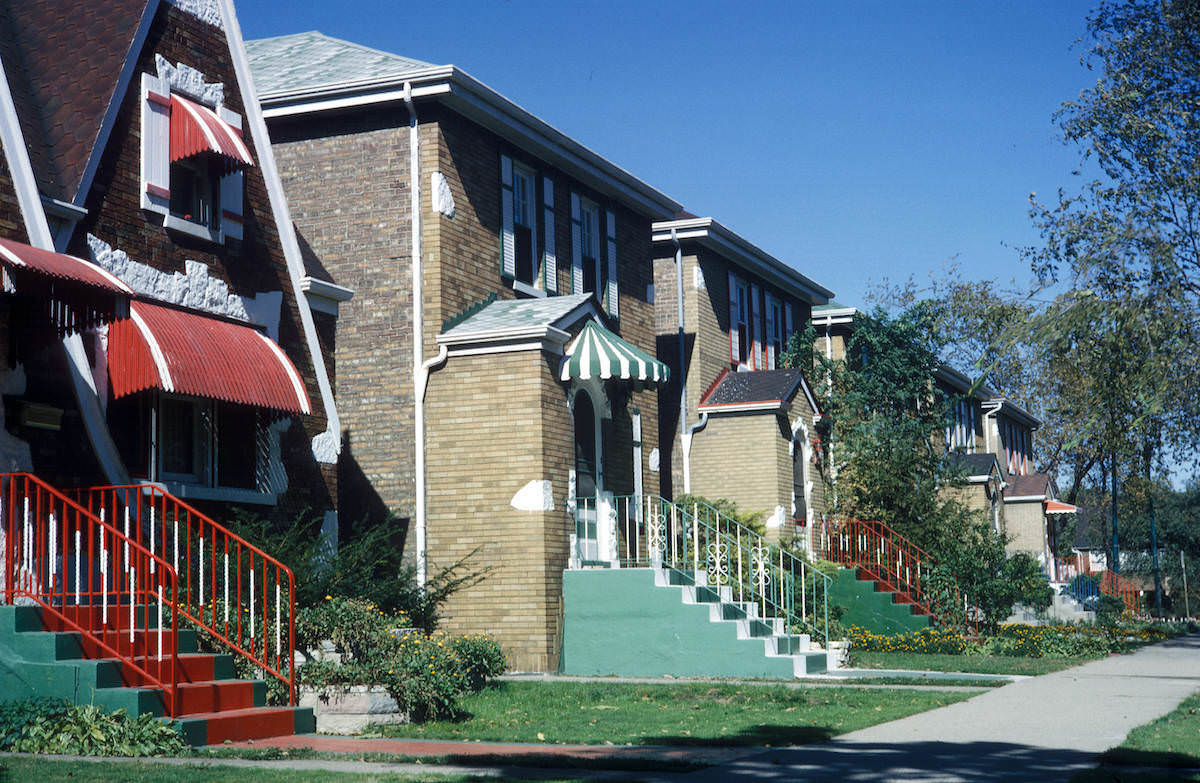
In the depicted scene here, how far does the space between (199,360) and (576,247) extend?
993 centimetres

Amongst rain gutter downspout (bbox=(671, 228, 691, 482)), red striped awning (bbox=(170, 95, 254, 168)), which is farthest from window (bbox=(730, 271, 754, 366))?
red striped awning (bbox=(170, 95, 254, 168))

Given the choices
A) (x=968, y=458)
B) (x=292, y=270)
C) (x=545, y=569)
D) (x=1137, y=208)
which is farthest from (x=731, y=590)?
(x=968, y=458)

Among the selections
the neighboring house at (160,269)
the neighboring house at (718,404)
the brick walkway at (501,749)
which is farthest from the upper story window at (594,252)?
the brick walkway at (501,749)

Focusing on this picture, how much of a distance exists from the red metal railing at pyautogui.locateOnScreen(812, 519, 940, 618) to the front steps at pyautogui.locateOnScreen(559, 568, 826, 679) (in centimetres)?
671

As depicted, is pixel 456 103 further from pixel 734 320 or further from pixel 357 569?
pixel 734 320

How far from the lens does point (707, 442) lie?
25844mm

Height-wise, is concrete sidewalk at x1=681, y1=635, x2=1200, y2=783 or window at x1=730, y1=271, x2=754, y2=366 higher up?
window at x1=730, y1=271, x2=754, y2=366

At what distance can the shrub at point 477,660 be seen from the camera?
45.8 ft

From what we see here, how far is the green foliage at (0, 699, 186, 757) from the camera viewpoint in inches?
367

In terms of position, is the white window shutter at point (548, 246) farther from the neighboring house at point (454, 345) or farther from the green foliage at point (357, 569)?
the green foliage at point (357, 569)

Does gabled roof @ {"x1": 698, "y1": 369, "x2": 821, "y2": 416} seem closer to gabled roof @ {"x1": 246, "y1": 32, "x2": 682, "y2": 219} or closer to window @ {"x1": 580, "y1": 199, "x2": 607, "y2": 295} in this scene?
window @ {"x1": 580, "y1": 199, "x2": 607, "y2": 295}

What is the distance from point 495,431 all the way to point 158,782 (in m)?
10.4

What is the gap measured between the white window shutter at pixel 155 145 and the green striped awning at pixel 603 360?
608 centimetres

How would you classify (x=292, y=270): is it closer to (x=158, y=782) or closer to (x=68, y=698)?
(x=68, y=698)
